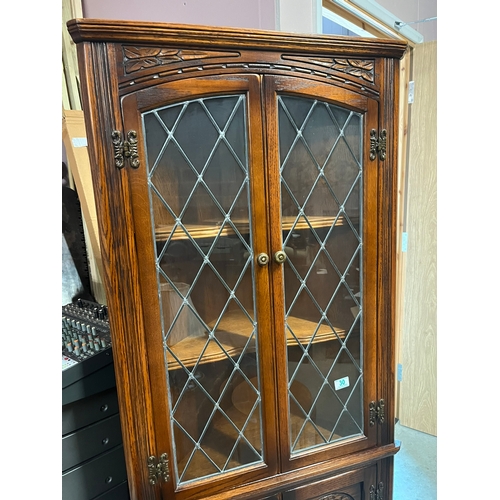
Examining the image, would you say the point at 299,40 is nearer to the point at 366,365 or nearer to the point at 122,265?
the point at 122,265

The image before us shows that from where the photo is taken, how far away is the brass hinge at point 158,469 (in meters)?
0.92

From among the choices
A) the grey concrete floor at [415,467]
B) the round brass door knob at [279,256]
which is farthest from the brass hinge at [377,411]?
the grey concrete floor at [415,467]

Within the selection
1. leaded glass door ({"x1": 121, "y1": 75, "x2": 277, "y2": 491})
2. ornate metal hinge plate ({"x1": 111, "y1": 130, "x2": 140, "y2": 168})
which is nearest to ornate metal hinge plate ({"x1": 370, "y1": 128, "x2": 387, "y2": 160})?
leaded glass door ({"x1": 121, "y1": 75, "x2": 277, "y2": 491})

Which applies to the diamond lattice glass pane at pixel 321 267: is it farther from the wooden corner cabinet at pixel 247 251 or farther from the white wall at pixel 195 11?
the white wall at pixel 195 11

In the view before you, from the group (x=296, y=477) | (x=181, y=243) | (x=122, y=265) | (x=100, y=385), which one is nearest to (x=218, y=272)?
(x=181, y=243)

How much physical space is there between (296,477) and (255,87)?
100cm

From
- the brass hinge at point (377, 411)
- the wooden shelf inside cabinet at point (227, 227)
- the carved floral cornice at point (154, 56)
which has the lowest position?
the brass hinge at point (377, 411)

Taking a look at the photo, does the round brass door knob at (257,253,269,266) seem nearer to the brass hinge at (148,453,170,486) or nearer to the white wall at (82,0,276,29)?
the brass hinge at (148,453,170,486)

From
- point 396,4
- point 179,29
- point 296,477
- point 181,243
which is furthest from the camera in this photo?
point 396,4

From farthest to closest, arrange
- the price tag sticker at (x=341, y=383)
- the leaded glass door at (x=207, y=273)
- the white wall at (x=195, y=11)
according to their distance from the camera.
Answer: the white wall at (x=195, y=11)
the price tag sticker at (x=341, y=383)
the leaded glass door at (x=207, y=273)

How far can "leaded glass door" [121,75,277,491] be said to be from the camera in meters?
0.88

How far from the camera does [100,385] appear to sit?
109 cm

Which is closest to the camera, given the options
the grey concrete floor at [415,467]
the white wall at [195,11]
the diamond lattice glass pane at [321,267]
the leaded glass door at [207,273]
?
the leaded glass door at [207,273]

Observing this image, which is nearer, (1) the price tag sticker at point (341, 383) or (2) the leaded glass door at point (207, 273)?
(2) the leaded glass door at point (207, 273)
